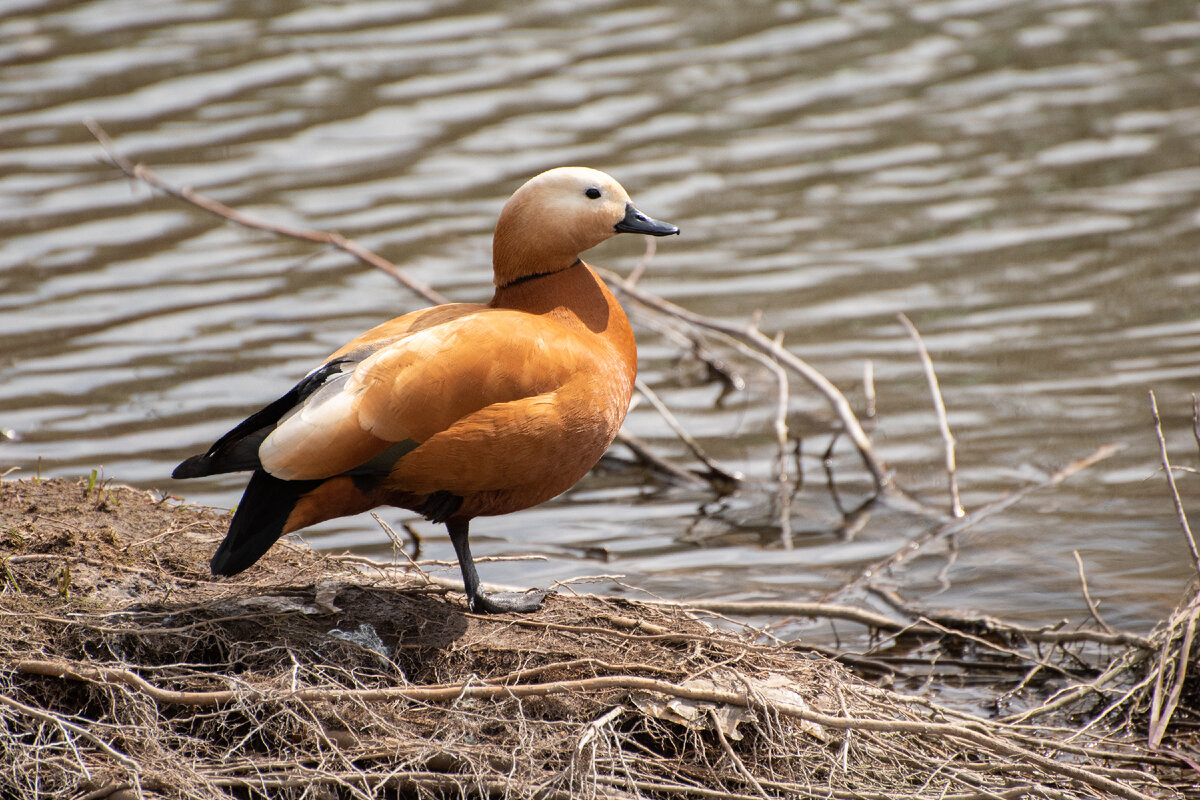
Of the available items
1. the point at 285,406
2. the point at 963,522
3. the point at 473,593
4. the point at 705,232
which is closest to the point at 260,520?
the point at 285,406

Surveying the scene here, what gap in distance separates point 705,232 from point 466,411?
6.28 m

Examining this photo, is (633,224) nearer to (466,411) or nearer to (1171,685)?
(466,411)

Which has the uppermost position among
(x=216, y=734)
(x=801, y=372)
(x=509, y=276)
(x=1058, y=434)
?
(x=509, y=276)

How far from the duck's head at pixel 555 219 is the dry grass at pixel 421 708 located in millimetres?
1149

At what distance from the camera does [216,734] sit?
3.74 metres

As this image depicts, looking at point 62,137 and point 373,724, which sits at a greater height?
point 62,137

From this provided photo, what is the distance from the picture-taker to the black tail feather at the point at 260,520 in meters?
3.82

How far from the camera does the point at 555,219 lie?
4.36 m

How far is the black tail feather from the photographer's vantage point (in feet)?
12.5

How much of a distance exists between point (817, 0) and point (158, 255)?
7.60m

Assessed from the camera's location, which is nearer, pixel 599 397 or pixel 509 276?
pixel 599 397

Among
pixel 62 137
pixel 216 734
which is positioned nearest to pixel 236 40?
pixel 62 137

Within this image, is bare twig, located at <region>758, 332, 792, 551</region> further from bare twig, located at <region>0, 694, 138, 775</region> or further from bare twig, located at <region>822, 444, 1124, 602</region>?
bare twig, located at <region>0, 694, 138, 775</region>

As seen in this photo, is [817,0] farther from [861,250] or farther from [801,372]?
[801,372]
